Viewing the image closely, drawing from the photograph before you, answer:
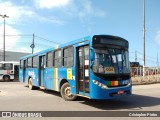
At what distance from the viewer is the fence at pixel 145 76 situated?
28.2 meters

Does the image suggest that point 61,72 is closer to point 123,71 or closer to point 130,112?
point 123,71

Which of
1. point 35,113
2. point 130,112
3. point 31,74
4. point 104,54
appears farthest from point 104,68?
point 31,74

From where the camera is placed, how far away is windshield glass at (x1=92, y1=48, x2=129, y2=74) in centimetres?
1099

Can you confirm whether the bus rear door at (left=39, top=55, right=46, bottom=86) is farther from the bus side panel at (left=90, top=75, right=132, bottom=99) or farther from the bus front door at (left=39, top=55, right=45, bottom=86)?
the bus side panel at (left=90, top=75, right=132, bottom=99)

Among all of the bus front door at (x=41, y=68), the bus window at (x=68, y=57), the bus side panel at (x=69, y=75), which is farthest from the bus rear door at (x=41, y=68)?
the bus window at (x=68, y=57)

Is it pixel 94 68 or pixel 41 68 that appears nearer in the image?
pixel 94 68

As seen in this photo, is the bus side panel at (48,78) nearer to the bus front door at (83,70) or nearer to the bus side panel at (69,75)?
the bus side panel at (69,75)

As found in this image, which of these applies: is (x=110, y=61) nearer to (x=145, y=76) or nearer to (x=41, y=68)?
(x=41, y=68)

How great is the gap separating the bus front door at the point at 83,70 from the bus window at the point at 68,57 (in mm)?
643

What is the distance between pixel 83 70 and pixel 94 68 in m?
0.85

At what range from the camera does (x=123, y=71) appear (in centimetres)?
1173

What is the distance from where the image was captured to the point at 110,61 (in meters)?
11.3

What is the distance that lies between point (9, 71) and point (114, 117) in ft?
86.8

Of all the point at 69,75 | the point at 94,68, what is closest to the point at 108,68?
the point at 94,68
